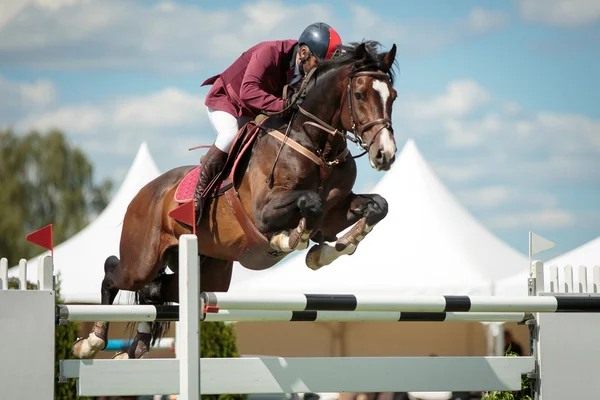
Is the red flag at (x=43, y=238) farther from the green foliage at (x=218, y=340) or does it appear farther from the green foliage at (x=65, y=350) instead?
the green foliage at (x=218, y=340)

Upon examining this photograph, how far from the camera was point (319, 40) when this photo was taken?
473cm

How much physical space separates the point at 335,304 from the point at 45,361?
1.13 m

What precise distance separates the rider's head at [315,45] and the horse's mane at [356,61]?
0.05m

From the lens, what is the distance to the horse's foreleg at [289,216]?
13.9 feet

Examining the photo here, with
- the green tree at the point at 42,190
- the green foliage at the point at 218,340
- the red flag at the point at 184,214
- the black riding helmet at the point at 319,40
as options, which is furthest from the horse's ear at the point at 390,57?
the green tree at the point at 42,190

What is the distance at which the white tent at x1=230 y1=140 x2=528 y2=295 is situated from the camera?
31.5 feet

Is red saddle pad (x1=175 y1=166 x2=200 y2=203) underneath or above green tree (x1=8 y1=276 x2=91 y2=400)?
above

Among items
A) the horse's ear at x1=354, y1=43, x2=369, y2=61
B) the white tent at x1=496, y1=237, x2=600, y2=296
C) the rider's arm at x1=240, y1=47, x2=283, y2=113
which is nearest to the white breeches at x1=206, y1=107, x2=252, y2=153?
the rider's arm at x1=240, y1=47, x2=283, y2=113

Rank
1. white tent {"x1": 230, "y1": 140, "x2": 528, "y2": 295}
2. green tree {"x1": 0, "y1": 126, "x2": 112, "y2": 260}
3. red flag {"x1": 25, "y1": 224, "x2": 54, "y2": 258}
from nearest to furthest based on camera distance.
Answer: red flag {"x1": 25, "y1": 224, "x2": 54, "y2": 258}
white tent {"x1": 230, "y1": 140, "x2": 528, "y2": 295}
green tree {"x1": 0, "y1": 126, "x2": 112, "y2": 260}

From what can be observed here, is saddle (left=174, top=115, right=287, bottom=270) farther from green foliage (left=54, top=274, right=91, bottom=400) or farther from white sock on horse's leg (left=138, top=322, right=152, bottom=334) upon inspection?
green foliage (left=54, top=274, right=91, bottom=400)

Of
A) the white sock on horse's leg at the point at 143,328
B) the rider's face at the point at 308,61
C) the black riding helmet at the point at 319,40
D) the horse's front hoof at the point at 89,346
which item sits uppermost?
the black riding helmet at the point at 319,40

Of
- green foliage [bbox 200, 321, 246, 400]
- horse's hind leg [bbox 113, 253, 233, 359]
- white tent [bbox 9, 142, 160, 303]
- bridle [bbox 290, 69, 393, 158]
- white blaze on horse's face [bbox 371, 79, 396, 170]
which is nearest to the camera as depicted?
white blaze on horse's face [bbox 371, 79, 396, 170]

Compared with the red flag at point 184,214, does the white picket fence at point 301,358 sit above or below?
below

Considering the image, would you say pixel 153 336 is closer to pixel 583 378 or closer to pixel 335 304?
pixel 335 304
